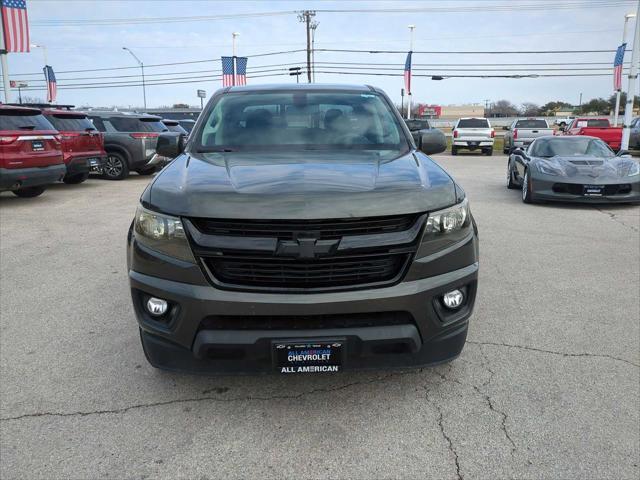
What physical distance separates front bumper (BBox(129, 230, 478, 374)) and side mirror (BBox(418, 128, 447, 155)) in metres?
1.76

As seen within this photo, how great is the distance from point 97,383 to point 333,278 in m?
1.73

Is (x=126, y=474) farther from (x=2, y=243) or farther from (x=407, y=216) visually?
(x=2, y=243)

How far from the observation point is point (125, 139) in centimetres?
1469

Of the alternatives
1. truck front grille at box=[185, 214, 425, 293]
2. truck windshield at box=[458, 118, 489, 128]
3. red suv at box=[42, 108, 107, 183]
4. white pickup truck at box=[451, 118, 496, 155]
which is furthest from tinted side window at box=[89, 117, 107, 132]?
truck windshield at box=[458, 118, 489, 128]

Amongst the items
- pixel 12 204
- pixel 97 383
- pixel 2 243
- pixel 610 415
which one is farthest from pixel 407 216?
pixel 12 204

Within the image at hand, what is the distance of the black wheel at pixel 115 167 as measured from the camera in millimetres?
14898

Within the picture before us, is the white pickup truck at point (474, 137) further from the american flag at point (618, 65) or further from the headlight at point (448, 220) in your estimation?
the headlight at point (448, 220)

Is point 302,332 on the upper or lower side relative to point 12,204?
upper

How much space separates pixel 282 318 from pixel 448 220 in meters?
1.02

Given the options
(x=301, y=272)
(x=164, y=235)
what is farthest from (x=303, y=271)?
(x=164, y=235)

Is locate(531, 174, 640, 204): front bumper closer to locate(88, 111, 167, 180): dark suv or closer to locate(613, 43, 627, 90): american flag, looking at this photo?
locate(88, 111, 167, 180): dark suv

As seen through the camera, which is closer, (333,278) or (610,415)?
(333,278)

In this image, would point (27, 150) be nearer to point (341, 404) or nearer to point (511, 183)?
point (341, 404)

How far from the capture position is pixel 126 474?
2.47m
